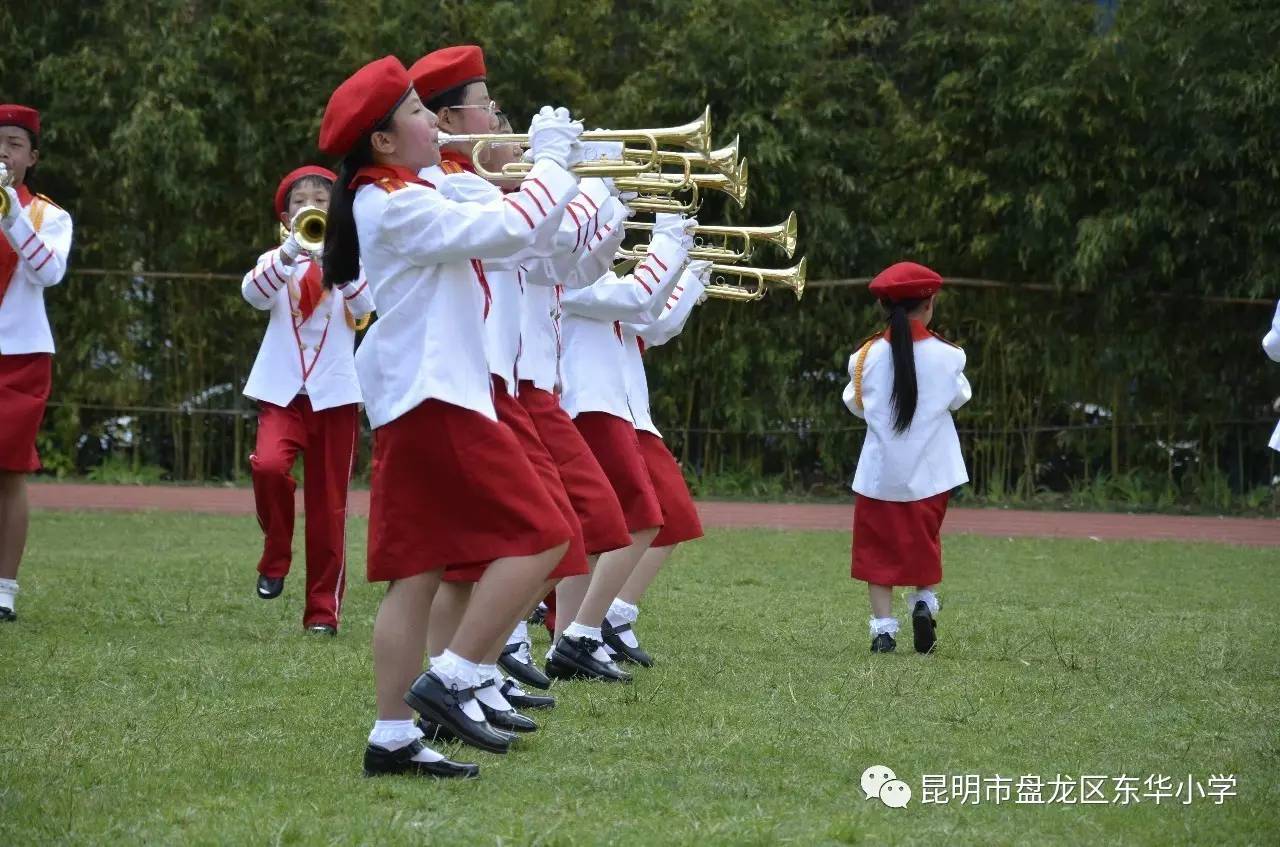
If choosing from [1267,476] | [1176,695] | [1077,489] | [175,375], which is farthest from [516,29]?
[1176,695]

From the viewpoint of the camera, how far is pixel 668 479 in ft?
20.8

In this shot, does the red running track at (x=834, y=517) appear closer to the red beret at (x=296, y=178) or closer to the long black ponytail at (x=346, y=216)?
the red beret at (x=296, y=178)

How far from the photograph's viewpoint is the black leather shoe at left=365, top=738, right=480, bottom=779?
4.05 metres

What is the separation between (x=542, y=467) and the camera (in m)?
4.57

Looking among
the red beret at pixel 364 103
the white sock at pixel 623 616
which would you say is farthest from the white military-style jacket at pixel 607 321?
the red beret at pixel 364 103

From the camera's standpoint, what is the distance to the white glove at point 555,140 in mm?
4312

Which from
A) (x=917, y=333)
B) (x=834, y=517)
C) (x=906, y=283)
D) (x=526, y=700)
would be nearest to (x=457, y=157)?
(x=526, y=700)

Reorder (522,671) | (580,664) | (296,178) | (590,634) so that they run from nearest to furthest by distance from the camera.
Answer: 1. (522,671)
2. (580,664)
3. (590,634)
4. (296,178)

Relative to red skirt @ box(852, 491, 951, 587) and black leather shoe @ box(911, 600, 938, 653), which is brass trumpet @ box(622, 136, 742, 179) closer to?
red skirt @ box(852, 491, 951, 587)

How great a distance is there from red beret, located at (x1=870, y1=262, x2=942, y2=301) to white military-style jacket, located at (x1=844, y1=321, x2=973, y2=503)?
123mm

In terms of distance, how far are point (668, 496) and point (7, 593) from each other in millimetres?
2507

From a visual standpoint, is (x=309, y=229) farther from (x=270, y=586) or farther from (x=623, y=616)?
(x=623, y=616)

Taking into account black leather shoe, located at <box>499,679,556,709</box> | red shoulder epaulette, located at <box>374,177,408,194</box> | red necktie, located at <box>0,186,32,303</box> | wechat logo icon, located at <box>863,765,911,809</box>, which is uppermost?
red shoulder epaulette, located at <box>374,177,408,194</box>

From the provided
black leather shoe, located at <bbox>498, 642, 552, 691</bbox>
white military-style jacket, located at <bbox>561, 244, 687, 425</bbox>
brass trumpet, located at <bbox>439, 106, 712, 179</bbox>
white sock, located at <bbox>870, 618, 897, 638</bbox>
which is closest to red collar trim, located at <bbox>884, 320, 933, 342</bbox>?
white sock, located at <bbox>870, 618, 897, 638</bbox>
